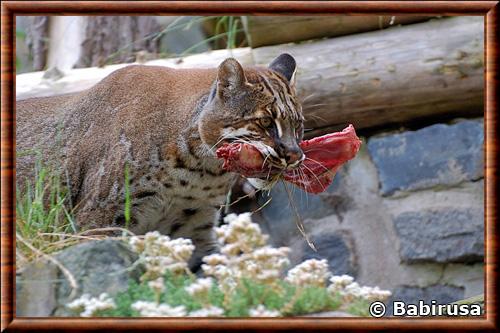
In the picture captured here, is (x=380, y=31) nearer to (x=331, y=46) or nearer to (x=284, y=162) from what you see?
(x=331, y=46)

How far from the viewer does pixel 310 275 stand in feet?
10.7

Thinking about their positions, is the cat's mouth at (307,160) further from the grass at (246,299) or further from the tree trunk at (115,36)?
the tree trunk at (115,36)

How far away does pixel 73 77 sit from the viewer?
5.90 metres

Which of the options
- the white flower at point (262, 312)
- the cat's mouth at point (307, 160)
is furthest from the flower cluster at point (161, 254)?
the cat's mouth at point (307, 160)

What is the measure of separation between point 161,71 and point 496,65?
2.05 metres

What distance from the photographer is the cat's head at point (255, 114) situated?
163 inches

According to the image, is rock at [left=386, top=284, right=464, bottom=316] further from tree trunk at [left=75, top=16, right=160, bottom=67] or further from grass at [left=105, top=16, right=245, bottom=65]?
tree trunk at [left=75, top=16, right=160, bottom=67]

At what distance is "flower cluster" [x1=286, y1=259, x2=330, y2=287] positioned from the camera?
323 cm

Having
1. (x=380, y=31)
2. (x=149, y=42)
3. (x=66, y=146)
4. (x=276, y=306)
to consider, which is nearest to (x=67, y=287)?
(x=276, y=306)

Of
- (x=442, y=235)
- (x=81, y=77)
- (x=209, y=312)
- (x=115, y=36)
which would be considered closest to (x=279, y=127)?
(x=209, y=312)

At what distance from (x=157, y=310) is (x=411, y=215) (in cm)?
336

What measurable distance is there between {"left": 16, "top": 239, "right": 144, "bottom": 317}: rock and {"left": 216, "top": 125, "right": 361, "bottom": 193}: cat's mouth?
3.00 ft

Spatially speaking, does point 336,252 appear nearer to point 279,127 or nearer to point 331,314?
point 279,127

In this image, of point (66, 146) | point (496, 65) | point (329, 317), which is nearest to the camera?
point (329, 317)
